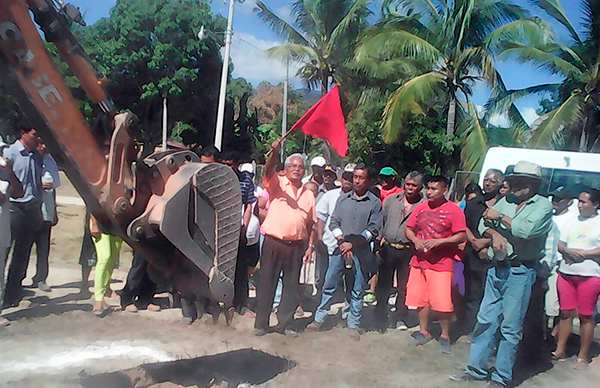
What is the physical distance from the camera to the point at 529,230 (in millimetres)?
4254

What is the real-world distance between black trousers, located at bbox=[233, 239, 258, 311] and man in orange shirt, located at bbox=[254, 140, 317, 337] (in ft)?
2.21

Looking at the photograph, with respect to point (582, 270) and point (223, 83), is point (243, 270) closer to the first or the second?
point (582, 270)

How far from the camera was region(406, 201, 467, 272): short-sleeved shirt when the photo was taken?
527 centimetres

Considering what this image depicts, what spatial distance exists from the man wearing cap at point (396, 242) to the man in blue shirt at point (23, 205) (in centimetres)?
368

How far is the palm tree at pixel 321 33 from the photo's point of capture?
1730cm

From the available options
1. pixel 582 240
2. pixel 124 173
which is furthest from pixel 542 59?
pixel 124 173

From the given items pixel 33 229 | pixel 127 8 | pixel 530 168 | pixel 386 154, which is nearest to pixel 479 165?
pixel 386 154

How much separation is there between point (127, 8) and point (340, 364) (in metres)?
8.45

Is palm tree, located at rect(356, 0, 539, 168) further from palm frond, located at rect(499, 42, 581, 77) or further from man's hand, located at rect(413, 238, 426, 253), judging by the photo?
man's hand, located at rect(413, 238, 426, 253)

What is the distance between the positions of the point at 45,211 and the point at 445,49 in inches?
494

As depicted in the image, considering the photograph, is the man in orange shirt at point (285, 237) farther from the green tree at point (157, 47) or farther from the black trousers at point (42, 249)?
the green tree at point (157, 47)

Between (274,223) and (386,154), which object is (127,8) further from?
(386,154)

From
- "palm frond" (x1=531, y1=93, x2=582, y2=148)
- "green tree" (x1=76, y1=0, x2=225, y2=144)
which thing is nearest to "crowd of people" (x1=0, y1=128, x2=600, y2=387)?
"green tree" (x1=76, y1=0, x2=225, y2=144)

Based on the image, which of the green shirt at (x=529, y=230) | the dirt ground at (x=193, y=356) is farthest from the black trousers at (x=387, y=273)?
the green shirt at (x=529, y=230)
